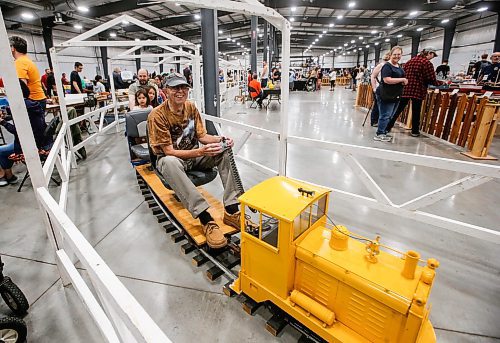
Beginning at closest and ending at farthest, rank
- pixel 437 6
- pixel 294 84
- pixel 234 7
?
pixel 234 7 < pixel 437 6 < pixel 294 84

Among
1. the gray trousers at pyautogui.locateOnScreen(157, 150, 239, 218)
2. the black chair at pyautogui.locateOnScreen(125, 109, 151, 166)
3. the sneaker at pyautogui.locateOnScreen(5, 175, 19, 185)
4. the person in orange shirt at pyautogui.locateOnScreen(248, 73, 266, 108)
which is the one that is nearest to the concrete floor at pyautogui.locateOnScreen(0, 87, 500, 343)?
the sneaker at pyautogui.locateOnScreen(5, 175, 19, 185)

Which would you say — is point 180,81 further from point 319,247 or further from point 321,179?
point 321,179

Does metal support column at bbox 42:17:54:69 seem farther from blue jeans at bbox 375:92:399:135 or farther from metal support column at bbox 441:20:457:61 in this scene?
metal support column at bbox 441:20:457:61

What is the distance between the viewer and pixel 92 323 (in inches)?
70.6

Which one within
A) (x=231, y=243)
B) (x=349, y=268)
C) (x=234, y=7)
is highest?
(x=234, y=7)

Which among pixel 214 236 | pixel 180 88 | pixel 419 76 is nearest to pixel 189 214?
pixel 214 236

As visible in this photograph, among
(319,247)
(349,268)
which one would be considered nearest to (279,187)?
(319,247)

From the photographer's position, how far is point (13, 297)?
175 centimetres

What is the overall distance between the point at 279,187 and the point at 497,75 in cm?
930

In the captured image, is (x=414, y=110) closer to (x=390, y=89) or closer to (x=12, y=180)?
(x=390, y=89)

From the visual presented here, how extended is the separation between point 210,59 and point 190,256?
4677 millimetres

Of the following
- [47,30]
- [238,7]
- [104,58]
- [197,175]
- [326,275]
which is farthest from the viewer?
[104,58]

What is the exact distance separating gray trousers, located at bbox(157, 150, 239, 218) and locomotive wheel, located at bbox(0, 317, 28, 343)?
4.21 ft

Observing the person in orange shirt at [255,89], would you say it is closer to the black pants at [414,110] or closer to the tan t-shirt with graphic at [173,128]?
the black pants at [414,110]
